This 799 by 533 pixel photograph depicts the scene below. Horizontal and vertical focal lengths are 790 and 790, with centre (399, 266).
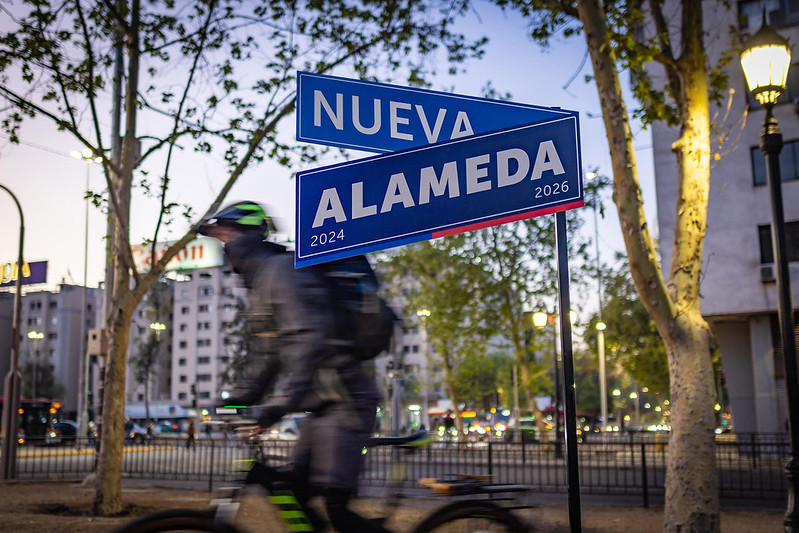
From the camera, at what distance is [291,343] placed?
338cm

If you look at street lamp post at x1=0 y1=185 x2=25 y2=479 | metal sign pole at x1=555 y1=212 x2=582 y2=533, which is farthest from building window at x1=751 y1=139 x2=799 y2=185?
metal sign pole at x1=555 y1=212 x2=582 y2=533

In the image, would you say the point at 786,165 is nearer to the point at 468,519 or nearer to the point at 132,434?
the point at 468,519

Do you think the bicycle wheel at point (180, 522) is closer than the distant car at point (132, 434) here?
Yes

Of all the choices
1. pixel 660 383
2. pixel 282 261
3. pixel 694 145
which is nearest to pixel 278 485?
pixel 282 261

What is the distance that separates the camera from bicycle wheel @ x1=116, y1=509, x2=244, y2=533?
9.96ft

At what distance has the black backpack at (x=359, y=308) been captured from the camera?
3.58 metres

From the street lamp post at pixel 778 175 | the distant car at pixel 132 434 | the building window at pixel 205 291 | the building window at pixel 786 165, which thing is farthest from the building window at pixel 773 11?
the building window at pixel 205 291

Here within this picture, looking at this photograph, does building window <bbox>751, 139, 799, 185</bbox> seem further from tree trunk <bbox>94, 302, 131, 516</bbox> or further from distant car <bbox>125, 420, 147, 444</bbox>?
tree trunk <bbox>94, 302, 131, 516</bbox>

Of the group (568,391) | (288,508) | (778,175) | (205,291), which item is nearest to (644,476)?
(778,175)

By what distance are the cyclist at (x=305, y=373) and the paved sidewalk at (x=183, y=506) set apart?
4.57 metres

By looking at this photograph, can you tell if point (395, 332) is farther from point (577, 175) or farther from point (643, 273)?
point (643, 273)

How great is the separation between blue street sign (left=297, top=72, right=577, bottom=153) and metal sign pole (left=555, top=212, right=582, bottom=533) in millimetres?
879

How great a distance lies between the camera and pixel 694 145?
9242 mm

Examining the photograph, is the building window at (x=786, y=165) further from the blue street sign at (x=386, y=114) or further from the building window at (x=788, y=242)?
the blue street sign at (x=386, y=114)
